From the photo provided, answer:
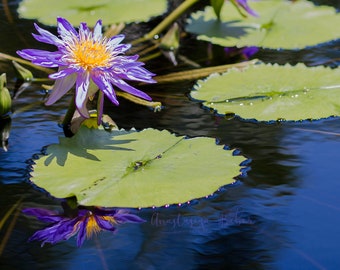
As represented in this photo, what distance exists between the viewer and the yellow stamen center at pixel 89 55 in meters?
1.68

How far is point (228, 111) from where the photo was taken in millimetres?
2014

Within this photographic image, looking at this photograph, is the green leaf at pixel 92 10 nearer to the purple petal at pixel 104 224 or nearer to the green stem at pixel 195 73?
the green stem at pixel 195 73

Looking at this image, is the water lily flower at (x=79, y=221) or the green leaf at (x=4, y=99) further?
the green leaf at (x=4, y=99)

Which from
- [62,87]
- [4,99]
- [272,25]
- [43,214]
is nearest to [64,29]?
[62,87]

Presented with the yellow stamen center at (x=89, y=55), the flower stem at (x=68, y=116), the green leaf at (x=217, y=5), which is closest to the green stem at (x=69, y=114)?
the flower stem at (x=68, y=116)

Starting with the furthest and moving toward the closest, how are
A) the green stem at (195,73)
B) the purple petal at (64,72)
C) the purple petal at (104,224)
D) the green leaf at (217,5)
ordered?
the green leaf at (217,5)
the green stem at (195,73)
the purple petal at (64,72)
the purple petal at (104,224)

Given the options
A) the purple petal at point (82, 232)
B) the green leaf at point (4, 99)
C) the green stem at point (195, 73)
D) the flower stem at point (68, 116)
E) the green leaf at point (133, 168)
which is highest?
the green stem at point (195, 73)

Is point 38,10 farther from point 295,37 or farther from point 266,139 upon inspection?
point 266,139

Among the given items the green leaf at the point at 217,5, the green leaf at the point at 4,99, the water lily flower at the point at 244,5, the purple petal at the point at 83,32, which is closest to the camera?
the purple petal at the point at 83,32

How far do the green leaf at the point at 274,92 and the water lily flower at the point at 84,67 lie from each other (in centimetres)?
41

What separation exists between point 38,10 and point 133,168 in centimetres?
157

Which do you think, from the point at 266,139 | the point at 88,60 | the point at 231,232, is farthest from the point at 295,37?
the point at 231,232

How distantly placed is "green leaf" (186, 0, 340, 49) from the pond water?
27.4 inches

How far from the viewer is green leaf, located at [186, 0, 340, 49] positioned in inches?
104
